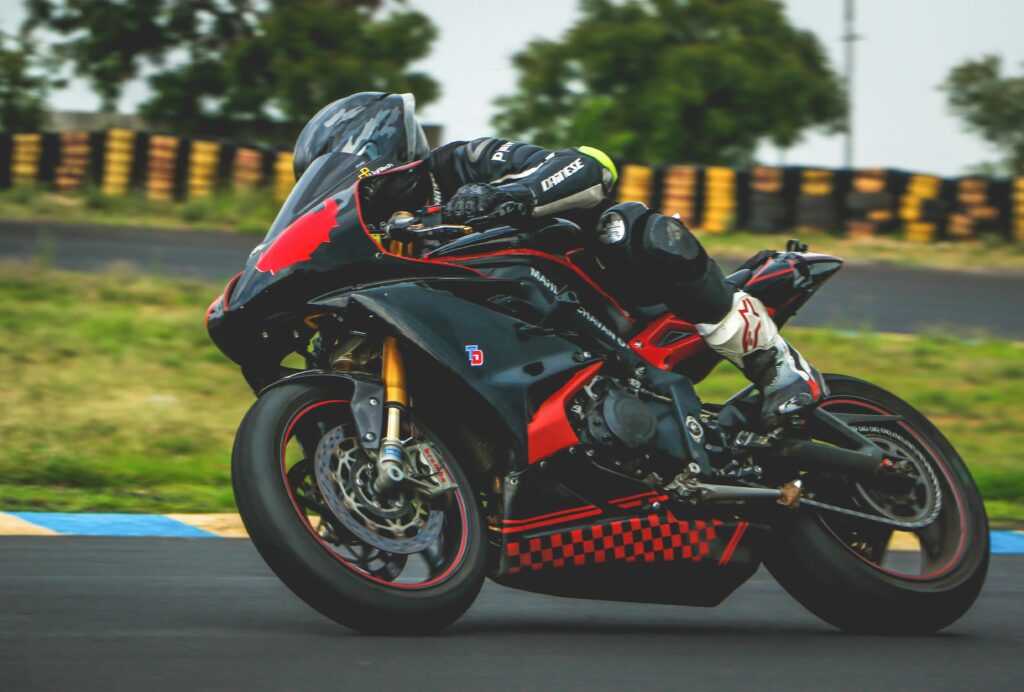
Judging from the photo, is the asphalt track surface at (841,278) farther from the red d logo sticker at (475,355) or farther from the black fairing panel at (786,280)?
the red d logo sticker at (475,355)

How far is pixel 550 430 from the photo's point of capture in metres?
3.75

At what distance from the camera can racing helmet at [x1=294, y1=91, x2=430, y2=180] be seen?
388 centimetres

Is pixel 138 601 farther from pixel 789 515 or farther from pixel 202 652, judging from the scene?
pixel 789 515

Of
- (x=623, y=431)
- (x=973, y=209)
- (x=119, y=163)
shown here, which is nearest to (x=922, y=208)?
(x=973, y=209)

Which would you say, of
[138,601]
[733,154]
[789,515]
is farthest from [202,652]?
[733,154]

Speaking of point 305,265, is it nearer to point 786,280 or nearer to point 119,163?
point 786,280

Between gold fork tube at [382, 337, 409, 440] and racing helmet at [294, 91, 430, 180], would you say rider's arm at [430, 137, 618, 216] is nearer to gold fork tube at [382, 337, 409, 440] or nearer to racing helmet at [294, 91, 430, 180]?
racing helmet at [294, 91, 430, 180]

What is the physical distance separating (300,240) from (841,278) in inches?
433

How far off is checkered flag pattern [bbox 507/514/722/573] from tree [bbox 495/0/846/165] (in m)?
20.1

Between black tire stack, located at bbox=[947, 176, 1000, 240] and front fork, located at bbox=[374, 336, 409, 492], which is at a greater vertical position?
front fork, located at bbox=[374, 336, 409, 492]

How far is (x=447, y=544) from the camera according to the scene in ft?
11.9

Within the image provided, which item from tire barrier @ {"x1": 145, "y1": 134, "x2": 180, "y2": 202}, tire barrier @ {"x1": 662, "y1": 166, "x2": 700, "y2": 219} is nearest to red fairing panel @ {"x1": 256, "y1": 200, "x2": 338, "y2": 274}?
tire barrier @ {"x1": 662, "y1": 166, "x2": 700, "y2": 219}

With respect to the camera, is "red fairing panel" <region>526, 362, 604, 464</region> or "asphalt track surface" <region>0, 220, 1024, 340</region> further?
"asphalt track surface" <region>0, 220, 1024, 340</region>

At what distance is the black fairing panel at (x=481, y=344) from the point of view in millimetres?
3586
